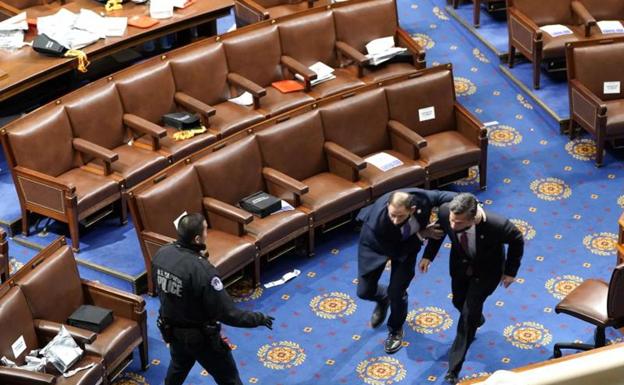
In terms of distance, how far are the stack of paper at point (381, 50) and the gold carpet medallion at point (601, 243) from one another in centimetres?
234

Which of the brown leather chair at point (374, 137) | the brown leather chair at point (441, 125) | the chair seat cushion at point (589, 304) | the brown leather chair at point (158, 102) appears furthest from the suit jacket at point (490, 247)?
the brown leather chair at point (158, 102)

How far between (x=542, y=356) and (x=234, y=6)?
4.54 m

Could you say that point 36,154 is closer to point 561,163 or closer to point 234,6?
point 234,6

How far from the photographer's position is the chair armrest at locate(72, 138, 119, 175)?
796cm

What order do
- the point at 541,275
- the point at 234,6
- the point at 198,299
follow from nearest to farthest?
1. the point at 198,299
2. the point at 541,275
3. the point at 234,6

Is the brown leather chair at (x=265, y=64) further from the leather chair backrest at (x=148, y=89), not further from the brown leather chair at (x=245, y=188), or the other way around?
the brown leather chair at (x=245, y=188)

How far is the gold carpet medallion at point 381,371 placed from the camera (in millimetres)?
6777

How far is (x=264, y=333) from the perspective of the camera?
23.6 feet

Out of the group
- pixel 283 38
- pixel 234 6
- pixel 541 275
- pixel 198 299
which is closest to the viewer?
pixel 198 299

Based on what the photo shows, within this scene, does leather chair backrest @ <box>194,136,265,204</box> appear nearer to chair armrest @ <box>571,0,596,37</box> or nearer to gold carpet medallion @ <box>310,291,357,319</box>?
gold carpet medallion @ <box>310,291,357,319</box>

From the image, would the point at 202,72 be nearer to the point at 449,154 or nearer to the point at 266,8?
the point at 266,8

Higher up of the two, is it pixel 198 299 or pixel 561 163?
pixel 198 299

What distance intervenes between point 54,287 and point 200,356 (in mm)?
1150

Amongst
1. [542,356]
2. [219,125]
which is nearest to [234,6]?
[219,125]
